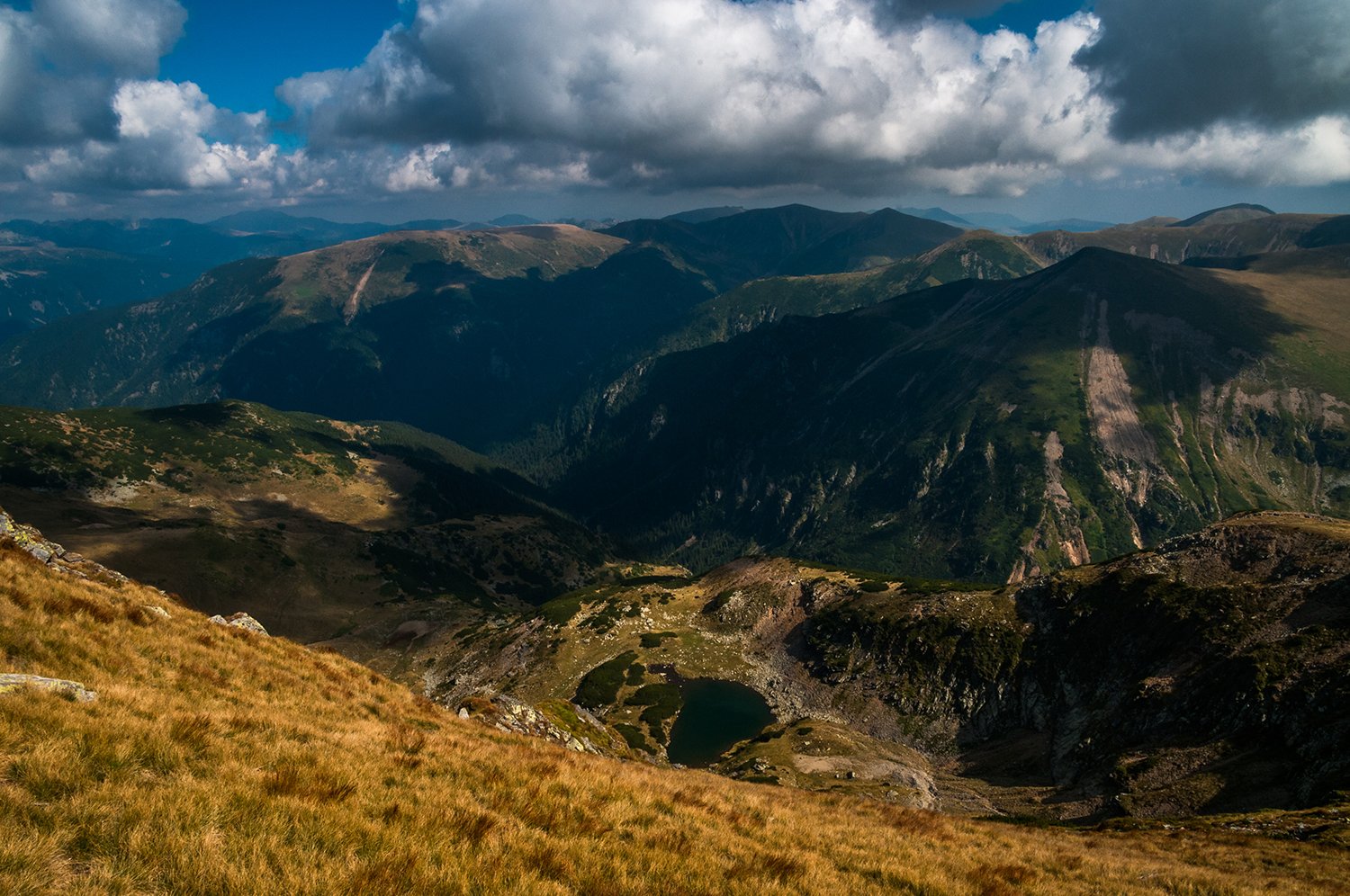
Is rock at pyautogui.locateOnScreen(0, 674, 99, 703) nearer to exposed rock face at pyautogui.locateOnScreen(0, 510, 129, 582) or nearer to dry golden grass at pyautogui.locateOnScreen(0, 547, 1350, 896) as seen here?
dry golden grass at pyautogui.locateOnScreen(0, 547, 1350, 896)

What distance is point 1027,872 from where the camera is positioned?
57.5 ft

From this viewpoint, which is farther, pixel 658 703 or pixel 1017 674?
pixel 658 703

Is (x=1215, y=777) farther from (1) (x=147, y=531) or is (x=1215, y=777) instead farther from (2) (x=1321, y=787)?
(1) (x=147, y=531)

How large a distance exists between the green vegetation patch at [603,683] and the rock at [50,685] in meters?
93.1

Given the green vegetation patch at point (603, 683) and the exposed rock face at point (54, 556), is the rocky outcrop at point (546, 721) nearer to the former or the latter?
the exposed rock face at point (54, 556)

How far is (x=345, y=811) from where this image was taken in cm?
1034

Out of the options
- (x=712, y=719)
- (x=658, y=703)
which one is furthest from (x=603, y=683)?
(x=712, y=719)

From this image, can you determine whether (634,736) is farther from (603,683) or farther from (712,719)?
(603,683)

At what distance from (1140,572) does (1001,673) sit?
23785 mm

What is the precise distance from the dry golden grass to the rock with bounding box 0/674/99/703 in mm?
408

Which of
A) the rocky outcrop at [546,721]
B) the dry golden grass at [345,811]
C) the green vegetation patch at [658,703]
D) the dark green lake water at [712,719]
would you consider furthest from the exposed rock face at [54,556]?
the green vegetation patch at [658,703]

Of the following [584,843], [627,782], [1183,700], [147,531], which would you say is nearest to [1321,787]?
[1183,700]

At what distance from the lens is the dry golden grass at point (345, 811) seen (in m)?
8.25

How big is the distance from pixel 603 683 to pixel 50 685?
98.4 m
